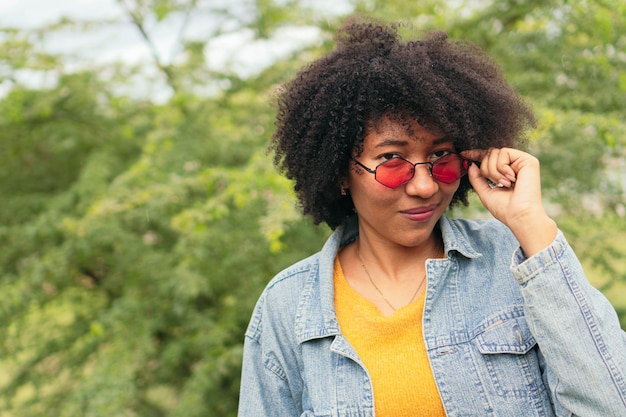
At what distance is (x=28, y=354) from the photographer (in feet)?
12.8

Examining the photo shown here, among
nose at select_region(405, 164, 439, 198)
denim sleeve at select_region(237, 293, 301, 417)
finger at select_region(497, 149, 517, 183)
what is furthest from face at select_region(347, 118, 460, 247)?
denim sleeve at select_region(237, 293, 301, 417)

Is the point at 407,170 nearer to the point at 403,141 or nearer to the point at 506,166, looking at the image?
the point at 403,141

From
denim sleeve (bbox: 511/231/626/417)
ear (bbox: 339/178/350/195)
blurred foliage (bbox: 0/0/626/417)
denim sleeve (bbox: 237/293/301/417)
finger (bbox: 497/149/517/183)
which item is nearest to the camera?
denim sleeve (bbox: 511/231/626/417)

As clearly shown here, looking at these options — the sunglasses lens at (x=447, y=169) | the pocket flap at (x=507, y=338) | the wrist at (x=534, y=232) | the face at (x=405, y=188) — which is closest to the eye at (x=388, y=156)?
the face at (x=405, y=188)

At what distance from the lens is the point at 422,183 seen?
170 cm

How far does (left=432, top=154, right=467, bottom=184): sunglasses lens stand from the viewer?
1.71 metres

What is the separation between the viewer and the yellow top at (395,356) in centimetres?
158

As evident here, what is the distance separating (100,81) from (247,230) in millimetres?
1433

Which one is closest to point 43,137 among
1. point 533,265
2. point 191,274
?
point 191,274

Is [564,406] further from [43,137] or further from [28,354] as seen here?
[43,137]

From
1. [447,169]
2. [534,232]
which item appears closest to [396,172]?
[447,169]

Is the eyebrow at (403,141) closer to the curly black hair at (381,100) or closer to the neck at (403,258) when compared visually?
the curly black hair at (381,100)

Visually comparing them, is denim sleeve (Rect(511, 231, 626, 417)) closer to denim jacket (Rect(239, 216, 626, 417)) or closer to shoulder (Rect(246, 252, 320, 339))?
denim jacket (Rect(239, 216, 626, 417))

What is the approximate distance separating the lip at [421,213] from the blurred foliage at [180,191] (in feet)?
3.08
